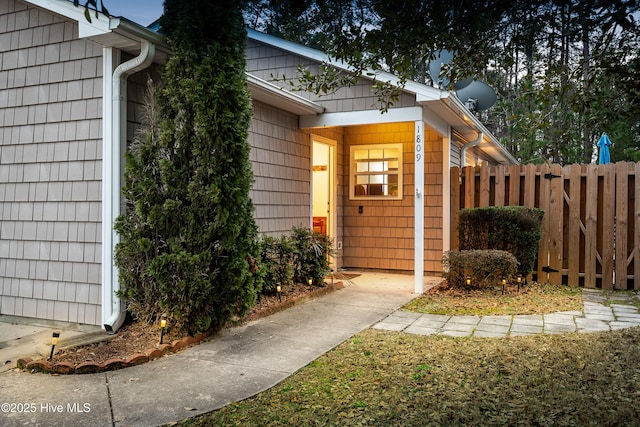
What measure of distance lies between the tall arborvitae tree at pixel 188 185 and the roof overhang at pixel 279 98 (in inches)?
52.4

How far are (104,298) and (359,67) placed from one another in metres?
3.27

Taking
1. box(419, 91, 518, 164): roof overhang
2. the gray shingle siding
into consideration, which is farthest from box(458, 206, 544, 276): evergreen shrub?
the gray shingle siding

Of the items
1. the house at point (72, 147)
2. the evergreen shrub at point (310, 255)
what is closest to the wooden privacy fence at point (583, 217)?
the house at point (72, 147)

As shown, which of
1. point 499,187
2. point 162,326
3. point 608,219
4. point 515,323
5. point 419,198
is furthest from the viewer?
point 499,187

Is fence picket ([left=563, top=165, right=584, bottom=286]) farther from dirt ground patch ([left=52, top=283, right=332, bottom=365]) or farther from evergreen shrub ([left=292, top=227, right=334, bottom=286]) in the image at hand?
dirt ground patch ([left=52, top=283, right=332, bottom=365])

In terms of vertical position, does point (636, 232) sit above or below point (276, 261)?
above

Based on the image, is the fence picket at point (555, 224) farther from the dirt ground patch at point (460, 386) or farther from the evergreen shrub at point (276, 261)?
the evergreen shrub at point (276, 261)

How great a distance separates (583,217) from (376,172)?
3.59 meters

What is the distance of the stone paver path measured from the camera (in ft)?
16.5

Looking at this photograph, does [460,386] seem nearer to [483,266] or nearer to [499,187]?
[483,266]

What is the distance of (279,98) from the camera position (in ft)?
22.6

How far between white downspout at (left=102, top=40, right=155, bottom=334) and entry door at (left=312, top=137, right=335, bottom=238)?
423 centimetres

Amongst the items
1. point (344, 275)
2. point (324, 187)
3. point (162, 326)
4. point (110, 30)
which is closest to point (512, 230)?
point (344, 275)

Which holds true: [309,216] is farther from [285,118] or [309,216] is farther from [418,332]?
[418,332]
